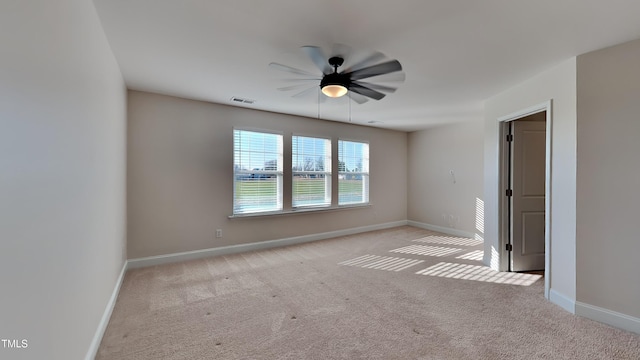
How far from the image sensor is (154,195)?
3.69 metres

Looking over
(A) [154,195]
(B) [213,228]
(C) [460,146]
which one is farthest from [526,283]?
(A) [154,195]

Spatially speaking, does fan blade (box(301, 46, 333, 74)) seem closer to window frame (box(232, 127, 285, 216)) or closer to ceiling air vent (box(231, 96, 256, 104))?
ceiling air vent (box(231, 96, 256, 104))

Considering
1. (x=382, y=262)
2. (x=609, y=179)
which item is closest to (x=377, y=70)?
(x=609, y=179)

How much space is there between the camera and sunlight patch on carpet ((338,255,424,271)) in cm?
371

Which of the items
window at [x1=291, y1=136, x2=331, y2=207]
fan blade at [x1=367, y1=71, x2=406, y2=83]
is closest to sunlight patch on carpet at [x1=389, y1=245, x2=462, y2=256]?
window at [x1=291, y1=136, x2=331, y2=207]

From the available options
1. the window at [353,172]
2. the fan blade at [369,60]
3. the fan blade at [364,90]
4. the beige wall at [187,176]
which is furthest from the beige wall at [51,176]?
the window at [353,172]

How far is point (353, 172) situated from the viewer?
5887 mm

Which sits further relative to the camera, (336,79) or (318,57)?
(336,79)

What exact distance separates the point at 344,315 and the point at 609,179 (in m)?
2.66

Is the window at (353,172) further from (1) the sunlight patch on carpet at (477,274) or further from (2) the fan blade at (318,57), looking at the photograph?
(2) the fan blade at (318,57)

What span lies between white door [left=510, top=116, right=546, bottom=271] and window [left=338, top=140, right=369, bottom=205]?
3006 millimetres

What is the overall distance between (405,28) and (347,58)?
0.52 meters

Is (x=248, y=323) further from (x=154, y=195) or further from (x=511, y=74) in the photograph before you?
(x=511, y=74)

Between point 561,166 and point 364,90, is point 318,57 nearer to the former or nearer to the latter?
point 364,90
